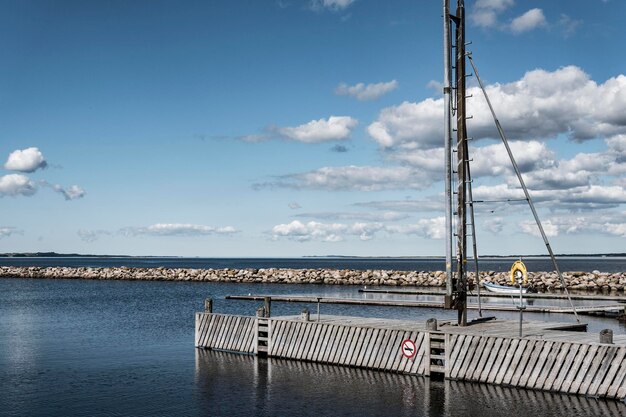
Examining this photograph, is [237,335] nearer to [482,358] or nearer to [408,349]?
[408,349]

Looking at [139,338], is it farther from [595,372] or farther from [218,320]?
[595,372]

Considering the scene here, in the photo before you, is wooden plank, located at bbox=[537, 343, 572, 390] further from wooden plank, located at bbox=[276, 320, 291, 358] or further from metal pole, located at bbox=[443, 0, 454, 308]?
wooden plank, located at bbox=[276, 320, 291, 358]

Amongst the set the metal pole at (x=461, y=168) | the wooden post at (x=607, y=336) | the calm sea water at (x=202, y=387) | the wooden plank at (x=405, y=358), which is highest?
the metal pole at (x=461, y=168)

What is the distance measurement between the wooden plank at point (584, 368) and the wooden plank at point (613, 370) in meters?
0.63

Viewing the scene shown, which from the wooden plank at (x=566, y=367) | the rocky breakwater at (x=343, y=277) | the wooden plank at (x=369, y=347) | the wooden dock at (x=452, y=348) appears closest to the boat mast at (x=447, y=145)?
the wooden dock at (x=452, y=348)

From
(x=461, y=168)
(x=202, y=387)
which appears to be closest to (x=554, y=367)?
(x=461, y=168)

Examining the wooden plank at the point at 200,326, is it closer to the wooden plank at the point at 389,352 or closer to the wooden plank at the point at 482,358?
the wooden plank at the point at 389,352

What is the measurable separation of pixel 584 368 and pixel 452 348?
492cm

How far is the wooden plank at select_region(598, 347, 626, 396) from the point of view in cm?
2200

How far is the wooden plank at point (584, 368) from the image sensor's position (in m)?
22.7

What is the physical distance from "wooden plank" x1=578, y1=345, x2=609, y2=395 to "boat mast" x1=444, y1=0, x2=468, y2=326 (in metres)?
7.40

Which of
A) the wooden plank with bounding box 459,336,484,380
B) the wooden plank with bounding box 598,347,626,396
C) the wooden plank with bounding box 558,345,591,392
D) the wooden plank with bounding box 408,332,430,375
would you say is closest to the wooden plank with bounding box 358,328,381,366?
the wooden plank with bounding box 408,332,430,375

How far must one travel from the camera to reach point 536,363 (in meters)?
23.8

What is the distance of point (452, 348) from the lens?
2595cm
